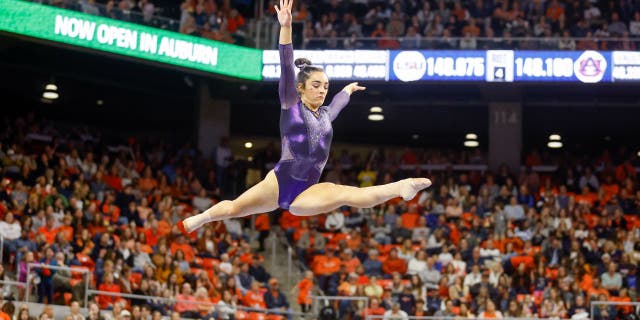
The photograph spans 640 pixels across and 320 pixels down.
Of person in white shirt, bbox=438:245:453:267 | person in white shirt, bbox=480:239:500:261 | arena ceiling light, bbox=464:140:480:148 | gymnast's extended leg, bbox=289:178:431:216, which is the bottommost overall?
gymnast's extended leg, bbox=289:178:431:216

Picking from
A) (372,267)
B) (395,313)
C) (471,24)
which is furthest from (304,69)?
(471,24)

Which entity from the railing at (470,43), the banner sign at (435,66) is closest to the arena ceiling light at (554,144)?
the railing at (470,43)

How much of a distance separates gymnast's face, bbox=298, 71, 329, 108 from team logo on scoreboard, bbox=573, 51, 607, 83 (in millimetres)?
16156

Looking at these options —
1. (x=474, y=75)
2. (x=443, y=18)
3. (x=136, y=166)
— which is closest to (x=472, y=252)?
(x=474, y=75)

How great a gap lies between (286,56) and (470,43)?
16.4 meters

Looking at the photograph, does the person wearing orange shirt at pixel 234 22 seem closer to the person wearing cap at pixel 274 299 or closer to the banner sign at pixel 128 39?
the banner sign at pixel 128 39

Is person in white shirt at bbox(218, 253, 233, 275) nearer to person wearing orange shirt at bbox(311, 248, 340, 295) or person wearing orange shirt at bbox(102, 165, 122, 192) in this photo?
person wearing orange shirt at bbox(311, 248, 340, 295)

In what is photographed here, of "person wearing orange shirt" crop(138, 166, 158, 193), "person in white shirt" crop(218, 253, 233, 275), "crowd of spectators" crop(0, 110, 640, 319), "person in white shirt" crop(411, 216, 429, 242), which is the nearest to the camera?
"crowd of spectators" crop(0, 110, 640, 319)

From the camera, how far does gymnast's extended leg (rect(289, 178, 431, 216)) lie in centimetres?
882

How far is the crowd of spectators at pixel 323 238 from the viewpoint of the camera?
20188 millimetres

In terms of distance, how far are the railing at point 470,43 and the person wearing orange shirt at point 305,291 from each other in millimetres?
5655

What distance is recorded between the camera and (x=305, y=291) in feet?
70.7

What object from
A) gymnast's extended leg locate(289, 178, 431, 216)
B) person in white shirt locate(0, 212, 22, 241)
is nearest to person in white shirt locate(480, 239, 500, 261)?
person in white shirt locate(0, 212, 22, 241)

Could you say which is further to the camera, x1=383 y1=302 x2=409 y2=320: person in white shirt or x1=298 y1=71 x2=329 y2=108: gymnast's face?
x1=383 y1=302 x2=409 y2=320: person in white shirt
